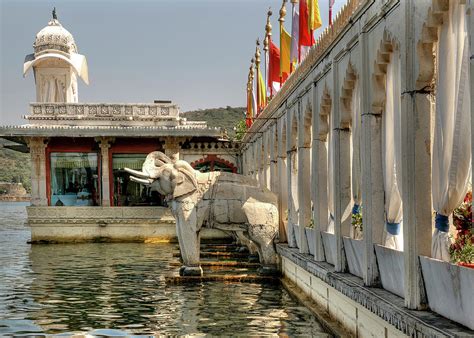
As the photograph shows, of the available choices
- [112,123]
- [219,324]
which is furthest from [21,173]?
[219,324]

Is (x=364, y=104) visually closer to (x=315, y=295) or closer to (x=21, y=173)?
(x=315, y=295)

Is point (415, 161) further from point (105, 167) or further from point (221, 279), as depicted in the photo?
point (105, 167)

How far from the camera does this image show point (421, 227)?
8.00m

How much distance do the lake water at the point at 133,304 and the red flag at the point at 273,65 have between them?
20.9 feet

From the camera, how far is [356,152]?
11.2 metres

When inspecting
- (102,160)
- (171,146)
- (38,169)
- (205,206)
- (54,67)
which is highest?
(54,67)

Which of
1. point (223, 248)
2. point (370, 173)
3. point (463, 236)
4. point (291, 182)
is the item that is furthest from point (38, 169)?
point (463, 236)

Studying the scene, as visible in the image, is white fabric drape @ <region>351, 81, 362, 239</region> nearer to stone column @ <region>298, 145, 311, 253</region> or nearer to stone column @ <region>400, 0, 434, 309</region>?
stone column @ <region>400, 0, 434, 309</region>

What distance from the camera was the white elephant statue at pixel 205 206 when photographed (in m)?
17.7

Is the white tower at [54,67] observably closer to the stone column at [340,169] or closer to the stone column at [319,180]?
the stone column at [319,180]

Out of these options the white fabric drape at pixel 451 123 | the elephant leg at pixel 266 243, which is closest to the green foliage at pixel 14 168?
the elephant leg at pixel 266 243

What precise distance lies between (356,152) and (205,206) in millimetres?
7240

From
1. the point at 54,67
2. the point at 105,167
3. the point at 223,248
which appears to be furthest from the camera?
the point at 54,67

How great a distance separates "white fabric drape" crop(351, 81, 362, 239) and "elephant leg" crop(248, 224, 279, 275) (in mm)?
5922
